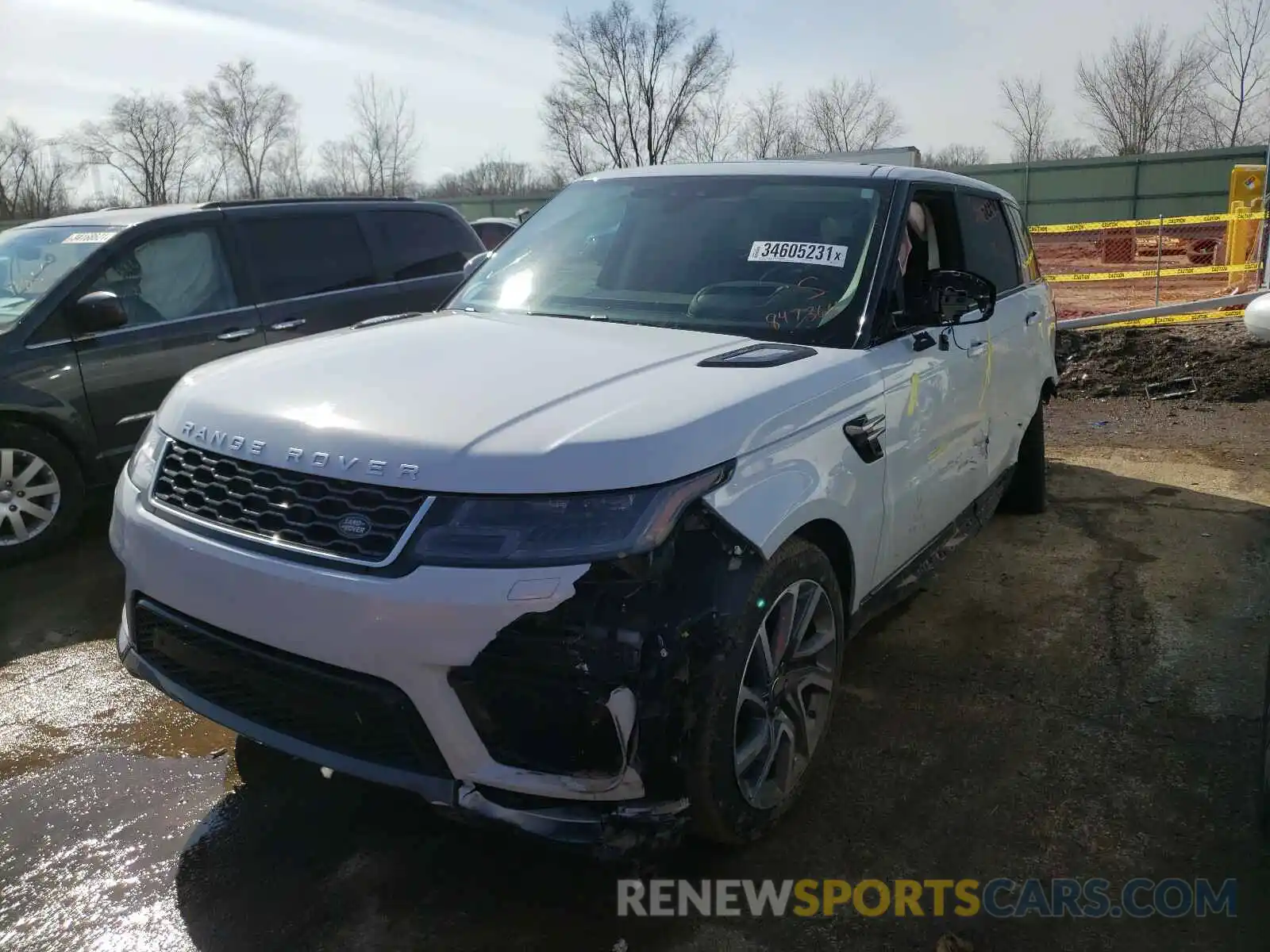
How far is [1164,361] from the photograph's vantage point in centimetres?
941

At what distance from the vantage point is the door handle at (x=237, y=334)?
582 cm

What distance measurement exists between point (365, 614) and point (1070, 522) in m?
4.63

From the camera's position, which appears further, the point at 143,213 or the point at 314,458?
the point at 143,213

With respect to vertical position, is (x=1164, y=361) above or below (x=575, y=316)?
below

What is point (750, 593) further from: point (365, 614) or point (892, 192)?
Answer: point (892, 192)

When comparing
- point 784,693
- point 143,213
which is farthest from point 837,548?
point 143,213

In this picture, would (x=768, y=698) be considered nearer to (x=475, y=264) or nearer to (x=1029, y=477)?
(x=475, y=264)

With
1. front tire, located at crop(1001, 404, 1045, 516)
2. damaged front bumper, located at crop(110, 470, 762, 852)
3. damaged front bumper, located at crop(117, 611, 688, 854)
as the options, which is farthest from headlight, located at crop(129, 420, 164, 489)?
front tire, located at crop(1001, 404, 1045, 516)

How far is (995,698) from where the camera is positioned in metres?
3.64

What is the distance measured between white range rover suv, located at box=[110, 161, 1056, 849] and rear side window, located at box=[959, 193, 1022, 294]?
1052 millimetres

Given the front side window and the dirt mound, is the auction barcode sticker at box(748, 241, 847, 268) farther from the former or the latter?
the dirt mound

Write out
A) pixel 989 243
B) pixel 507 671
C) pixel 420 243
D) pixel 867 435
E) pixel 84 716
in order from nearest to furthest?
pixel 507 671 → pixel 867 435 → pixel 84 716 → pixel 989 243 → pixel 420 243

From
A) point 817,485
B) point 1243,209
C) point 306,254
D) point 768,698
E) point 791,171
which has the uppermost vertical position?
point 1243,209

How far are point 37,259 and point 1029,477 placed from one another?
5846 millimetres
